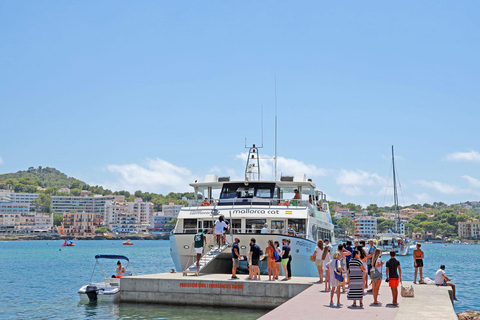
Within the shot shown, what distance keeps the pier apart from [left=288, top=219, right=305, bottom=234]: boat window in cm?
582

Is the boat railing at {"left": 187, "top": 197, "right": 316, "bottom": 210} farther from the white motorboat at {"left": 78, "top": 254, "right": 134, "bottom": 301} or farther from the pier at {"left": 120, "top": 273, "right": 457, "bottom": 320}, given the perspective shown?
the pier at {"left": 120, "top": 273, "right": 457, "bottom": 320}

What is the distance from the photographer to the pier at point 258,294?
15249 millimetres

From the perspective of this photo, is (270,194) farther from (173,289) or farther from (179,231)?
(173,289)

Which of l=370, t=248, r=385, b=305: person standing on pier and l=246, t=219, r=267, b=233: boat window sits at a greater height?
l=246, t=219, r=267, b=233: boat window

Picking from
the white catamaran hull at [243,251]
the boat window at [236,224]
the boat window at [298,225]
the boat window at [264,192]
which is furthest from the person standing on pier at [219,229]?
the boat window at [264,192]

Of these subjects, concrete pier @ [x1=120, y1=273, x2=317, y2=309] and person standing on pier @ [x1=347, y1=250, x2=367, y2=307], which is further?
concrete pier @ [x1=120, y1=273, x2=317, y2=309]

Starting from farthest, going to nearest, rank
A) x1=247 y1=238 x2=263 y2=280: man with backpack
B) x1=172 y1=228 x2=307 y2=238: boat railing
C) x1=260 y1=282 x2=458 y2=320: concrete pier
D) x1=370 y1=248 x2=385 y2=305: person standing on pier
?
x1=172 y1=228 x2=307 y2=238: boat railing < x1=247 y1=238 x2=263 y2=280: man with backpack < x1=370 y1=248 x2=385 y2=305: person standing on pier < x1=260 y1=282 x2=458 y2=320: concrete pier

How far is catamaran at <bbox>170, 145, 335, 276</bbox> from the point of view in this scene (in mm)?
24812

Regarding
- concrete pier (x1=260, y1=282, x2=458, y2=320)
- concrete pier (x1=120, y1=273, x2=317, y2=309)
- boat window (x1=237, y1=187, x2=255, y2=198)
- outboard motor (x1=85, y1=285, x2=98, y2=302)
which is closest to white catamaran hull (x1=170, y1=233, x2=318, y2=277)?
concrete pier (x1=120, y1=273, x2=317, y2=309)

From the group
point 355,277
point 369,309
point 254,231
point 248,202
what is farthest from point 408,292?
point 248,202

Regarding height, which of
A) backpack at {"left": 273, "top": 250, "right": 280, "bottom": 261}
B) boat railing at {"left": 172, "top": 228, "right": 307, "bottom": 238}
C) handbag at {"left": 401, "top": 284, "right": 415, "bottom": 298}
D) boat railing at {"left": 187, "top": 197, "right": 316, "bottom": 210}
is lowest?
handbag at {"left": 401, "top": 284, "right": 415, "bottom": 298}

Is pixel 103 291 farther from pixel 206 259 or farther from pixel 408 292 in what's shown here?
pixel 408 292

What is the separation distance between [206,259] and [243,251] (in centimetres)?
209

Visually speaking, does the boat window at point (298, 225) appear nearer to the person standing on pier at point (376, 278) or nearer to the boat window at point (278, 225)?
the boat window at point (278, 225)
